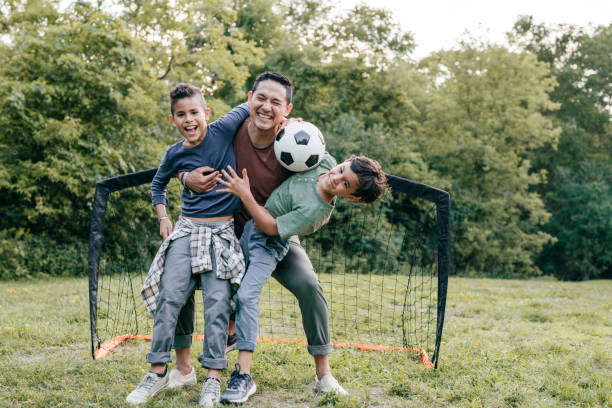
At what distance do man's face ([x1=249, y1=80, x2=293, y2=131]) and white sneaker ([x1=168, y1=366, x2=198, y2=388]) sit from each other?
5.28 ft

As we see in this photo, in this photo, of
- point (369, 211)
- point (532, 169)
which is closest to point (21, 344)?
point (369, 211)

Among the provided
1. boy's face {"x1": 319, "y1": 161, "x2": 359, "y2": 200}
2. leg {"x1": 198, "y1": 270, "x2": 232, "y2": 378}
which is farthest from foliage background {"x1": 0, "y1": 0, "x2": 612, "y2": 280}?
boy's face {"x1": 319, "y1": 161, "x2": 359, "y2": 200}

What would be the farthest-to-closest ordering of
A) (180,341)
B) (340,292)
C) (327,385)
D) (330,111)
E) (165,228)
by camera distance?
(330,111)
(340,292)
(165,228)
(180,341)
(327,385)

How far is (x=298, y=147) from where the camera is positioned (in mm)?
2992

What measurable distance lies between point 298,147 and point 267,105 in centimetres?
35

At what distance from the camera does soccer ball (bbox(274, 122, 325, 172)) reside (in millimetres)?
2998

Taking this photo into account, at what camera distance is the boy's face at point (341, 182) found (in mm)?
2953

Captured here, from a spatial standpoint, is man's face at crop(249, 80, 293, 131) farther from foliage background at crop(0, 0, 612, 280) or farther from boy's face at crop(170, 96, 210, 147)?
foliage background at crop(0, 0, 612, 280)

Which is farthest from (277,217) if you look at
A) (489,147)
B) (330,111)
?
(489,147)

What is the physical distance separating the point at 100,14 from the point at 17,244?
15.5 feet

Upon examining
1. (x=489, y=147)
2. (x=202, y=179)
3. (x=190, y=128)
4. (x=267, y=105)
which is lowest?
(x=202, y=179)

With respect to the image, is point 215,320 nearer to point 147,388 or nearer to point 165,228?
point 147,388

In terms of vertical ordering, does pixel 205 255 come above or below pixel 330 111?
below

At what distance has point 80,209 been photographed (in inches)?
391
